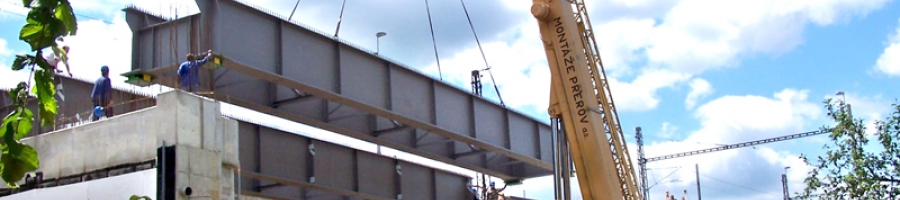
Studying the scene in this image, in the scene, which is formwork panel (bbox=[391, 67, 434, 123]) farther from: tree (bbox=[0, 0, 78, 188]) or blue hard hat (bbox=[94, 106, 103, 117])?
tree (bbox=[0, 0, 78, 188])

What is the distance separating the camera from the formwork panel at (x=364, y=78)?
20453 millimetres

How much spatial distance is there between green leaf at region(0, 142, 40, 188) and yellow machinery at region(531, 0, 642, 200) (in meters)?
16.1

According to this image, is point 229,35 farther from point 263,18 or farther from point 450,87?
point 450,87

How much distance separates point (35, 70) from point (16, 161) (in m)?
0.29

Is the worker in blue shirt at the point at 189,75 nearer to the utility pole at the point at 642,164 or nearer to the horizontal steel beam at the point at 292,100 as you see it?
the horizontal steel beam at the point at 292,100

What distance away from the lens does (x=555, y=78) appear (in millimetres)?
19594

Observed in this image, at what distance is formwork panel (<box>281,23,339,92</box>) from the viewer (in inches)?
753

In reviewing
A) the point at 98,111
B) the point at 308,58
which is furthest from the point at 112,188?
the point at 308,58

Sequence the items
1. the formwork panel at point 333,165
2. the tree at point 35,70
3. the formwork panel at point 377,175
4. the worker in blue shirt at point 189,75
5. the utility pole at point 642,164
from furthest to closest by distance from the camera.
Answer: the utility pole at point 642,164, the formwork panel at point 377,175, the formwork panel at point 333,165, the worker in blue shirt at point 189,75, the tree at point 35,70

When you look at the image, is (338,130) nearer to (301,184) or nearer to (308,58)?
(301,184)

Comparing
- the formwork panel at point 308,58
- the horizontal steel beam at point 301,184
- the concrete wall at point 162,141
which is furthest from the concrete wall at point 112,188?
the horizontal steel beam at point 301,184

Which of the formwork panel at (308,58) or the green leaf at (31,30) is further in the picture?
the formwork panel at (308,58)

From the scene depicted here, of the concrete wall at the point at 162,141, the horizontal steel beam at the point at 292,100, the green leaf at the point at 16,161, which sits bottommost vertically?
the green leaf at the point at 16,161

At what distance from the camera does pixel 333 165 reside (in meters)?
23.2
